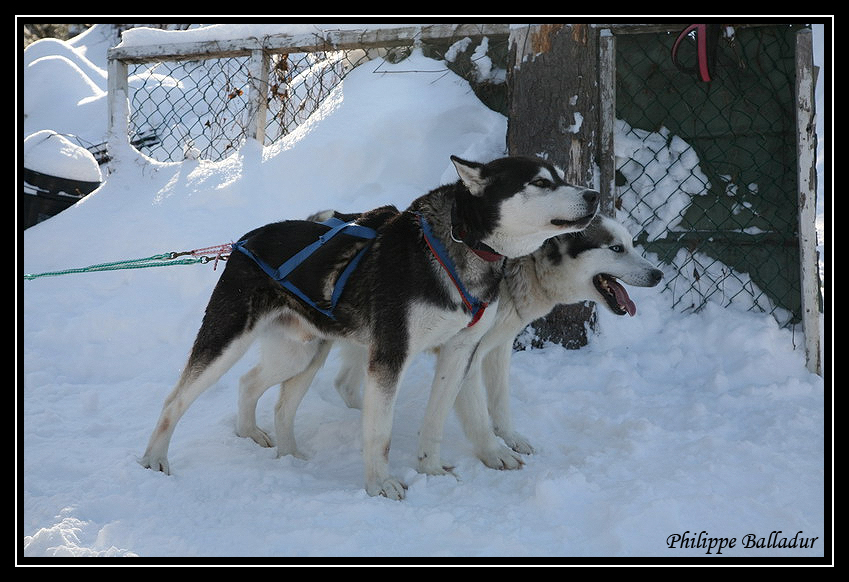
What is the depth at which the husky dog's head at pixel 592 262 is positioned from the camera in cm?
337

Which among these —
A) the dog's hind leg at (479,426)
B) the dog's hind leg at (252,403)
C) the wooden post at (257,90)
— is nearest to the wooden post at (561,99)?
the dog's hind leg at (479,426)

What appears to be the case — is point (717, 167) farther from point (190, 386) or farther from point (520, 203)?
point (190, 386)

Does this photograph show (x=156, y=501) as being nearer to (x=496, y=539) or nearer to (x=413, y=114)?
(x=496, y=539)

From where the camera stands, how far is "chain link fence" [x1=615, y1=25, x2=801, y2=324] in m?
4.68

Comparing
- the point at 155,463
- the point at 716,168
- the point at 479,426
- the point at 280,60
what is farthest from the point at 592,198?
the point at 280,60

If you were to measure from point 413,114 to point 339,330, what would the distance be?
269 centimetres

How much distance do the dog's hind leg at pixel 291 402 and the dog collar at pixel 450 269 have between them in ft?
2.76

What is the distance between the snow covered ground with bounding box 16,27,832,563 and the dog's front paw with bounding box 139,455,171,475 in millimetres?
35

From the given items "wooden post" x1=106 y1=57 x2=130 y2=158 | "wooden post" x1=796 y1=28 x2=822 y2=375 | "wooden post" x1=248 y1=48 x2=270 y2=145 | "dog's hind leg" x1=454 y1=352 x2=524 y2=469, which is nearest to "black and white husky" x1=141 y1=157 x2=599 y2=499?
"dog's hind leg" x1=454 y1=352 x2=524 y2=469

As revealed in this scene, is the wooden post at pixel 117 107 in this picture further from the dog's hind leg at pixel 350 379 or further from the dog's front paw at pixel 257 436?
the dog's front paw at pixel 257 436

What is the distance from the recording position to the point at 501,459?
3279mm

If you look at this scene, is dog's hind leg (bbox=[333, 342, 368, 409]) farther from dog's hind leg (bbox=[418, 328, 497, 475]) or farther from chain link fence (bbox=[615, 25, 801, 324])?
chain link fence (bbox=[615, 25, 801, 324])

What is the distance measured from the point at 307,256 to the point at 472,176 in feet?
2.63
